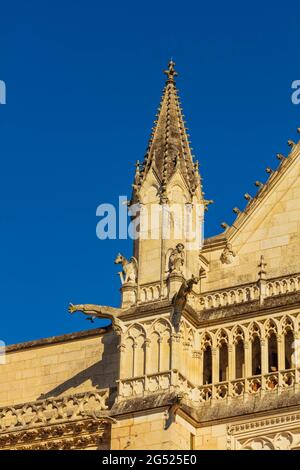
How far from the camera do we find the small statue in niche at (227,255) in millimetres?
36344

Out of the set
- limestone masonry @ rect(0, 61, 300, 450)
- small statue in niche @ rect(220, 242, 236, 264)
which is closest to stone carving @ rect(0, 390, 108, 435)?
limestone masonry @ rect(0, 61, 300, 450)

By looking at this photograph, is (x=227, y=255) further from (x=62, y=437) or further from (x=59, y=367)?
(x=62, y=437)

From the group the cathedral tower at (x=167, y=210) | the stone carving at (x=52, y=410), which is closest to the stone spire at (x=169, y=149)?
the cathedral tower at (x=167, y=210)

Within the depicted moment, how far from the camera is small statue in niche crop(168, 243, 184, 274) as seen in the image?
3509 cm

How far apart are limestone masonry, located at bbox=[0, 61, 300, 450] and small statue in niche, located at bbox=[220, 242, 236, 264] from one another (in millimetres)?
28

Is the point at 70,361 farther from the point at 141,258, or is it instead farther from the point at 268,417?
the point at 268,417

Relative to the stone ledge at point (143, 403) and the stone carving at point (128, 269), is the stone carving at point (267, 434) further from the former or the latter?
the stone carving at point (128, 269)

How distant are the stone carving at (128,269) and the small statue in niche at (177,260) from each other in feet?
2.74

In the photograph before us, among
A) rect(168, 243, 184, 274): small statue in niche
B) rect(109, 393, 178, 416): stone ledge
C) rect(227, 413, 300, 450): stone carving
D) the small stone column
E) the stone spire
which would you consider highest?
the stone spire

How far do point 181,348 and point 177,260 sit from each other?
5.78 feet

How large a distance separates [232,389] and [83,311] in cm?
328

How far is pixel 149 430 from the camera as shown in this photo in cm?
3353

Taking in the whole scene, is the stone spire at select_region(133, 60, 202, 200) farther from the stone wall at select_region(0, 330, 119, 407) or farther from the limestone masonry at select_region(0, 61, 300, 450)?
the stone wall at select_region(0, 330, 119, 407)
